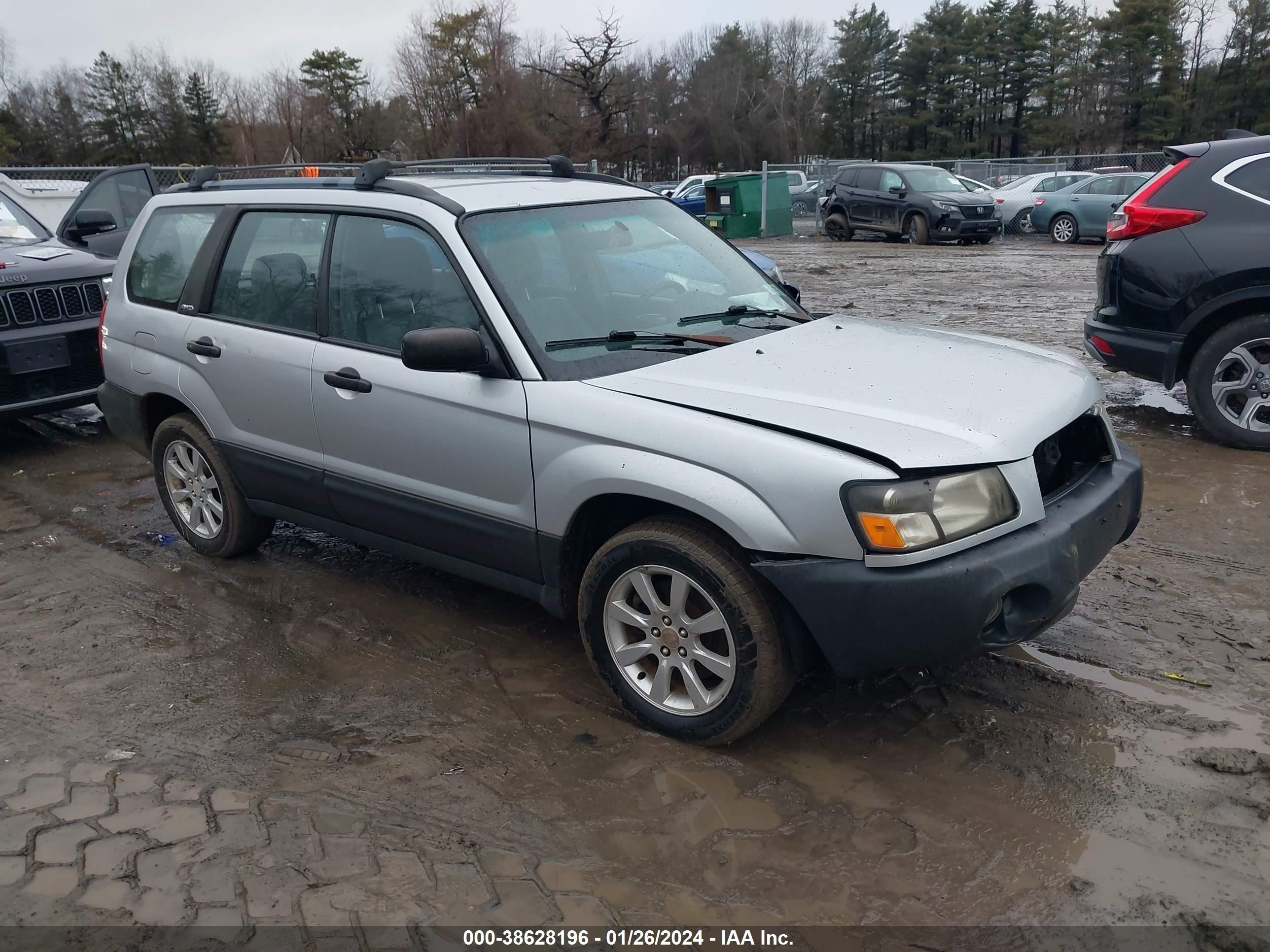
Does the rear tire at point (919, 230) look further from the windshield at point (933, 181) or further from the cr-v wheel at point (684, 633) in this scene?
the cr-v wheel at point (684, 633)

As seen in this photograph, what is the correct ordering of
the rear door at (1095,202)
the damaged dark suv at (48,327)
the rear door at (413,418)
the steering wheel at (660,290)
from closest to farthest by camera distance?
1. the rear door at (413,418)
2. the steering wheel at (660,290)
3. the damaged dark suv at (48,327)
4. the rear door at (1095,202)

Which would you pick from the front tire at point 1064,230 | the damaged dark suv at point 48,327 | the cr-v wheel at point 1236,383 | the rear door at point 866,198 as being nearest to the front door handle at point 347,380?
the damaged dark suv at point 48,327

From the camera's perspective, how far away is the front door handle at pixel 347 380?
12.9ft

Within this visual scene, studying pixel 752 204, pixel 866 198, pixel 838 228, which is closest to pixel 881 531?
pixel 866 198

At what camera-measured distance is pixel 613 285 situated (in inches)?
155

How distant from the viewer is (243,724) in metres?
3.59

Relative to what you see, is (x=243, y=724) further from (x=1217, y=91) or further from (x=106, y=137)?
(x=106, y=137)

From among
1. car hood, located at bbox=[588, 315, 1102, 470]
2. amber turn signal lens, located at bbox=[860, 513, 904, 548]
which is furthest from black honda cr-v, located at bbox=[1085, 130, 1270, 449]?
amber turn signal lens, located at bbox=[860, 513, 904, 548]

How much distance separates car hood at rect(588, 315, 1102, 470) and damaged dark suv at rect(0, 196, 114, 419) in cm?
524

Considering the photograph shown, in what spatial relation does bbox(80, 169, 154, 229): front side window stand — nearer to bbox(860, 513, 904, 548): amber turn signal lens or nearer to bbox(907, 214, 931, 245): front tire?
bbox(860, 513, 904, 548): amber turn signal lens

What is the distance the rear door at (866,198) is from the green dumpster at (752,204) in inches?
115

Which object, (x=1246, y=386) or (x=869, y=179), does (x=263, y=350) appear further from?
(x=869, y=179)

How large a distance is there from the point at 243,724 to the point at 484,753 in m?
0.92

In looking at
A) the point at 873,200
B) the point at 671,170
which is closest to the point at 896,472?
the point at 873,200
